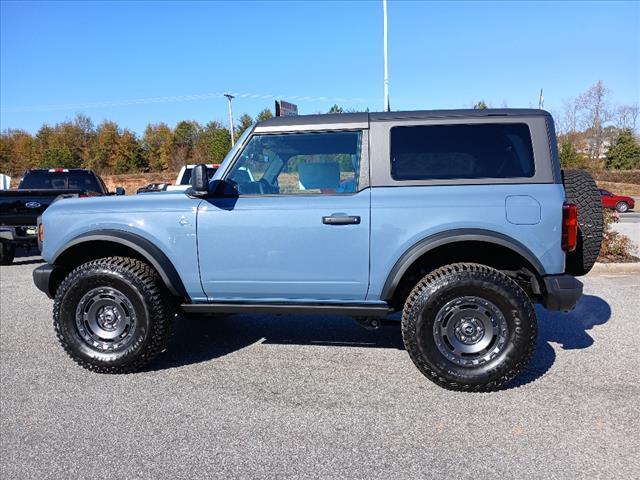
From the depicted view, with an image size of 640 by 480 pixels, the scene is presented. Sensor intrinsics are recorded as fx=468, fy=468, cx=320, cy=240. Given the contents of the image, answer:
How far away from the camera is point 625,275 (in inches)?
282

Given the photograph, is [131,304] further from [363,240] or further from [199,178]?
[363,240]

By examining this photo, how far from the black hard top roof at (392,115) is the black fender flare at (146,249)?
1.31 m

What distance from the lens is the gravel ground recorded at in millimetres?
2547

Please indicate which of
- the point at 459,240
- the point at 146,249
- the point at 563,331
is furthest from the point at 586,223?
the point at 146,249

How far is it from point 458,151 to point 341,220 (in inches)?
40.5

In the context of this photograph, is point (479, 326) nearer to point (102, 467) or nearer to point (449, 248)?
point (449, 248)

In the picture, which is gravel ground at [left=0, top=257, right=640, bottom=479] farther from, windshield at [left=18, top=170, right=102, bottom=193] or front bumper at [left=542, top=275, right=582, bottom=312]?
windshield at [left=18, top=170, right=102, bottom=193]

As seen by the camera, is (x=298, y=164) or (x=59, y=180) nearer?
(x=298, y=164)

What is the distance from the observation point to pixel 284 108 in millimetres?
4633

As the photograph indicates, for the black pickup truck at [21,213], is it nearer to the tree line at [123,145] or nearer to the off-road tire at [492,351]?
the off-road tire at [492,351]

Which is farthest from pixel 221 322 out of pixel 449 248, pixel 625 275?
pixel 625 275

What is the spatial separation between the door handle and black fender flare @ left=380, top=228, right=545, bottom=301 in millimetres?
430

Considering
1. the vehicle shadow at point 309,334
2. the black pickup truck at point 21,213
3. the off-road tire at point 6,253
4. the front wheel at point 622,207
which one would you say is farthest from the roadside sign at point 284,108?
the front wheel at point 622,207

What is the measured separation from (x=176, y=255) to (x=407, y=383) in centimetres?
204
